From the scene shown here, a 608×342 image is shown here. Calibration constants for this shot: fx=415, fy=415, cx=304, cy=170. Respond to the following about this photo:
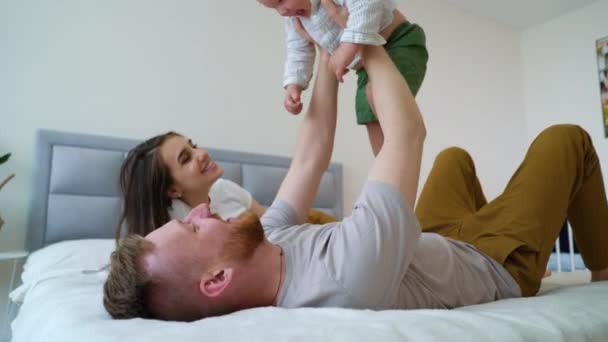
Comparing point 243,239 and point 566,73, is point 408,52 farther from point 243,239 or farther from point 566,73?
point 566,73

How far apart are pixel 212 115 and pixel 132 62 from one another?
0.53 metres

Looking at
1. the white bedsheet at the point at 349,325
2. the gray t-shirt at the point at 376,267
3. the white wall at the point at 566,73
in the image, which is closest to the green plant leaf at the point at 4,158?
the white bedsheet at the point at 349,325

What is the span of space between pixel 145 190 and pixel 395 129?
1.14 m

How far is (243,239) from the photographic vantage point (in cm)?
73

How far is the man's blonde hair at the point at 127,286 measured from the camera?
669mm

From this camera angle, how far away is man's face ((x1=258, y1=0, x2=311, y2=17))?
1062mm

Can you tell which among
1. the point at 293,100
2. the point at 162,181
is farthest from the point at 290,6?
the point at 162,181

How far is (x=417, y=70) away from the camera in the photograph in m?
1.21

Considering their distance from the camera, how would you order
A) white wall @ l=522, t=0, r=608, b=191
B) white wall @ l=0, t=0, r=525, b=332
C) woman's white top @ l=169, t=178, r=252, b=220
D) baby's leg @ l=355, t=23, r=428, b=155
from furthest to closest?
white wall @ l=522, t=0, r=608, b=191 → white wall @ l=0, t=0, r=525, b=332 → woman's white top @ l=169, t=178, r=252, b=220 → baby's leg @ l=355, t=23, r=428, b=155

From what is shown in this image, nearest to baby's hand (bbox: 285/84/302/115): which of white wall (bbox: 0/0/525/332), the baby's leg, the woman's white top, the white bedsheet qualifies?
the baby's leg

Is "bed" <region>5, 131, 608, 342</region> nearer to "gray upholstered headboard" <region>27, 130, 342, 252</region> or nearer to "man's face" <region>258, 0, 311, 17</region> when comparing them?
"gray upholstered headboard" <region>27, 130, 342, 252</region>

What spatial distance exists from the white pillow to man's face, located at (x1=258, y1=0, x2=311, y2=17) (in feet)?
2.88

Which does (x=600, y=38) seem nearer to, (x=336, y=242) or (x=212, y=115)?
(x=212, y=115)

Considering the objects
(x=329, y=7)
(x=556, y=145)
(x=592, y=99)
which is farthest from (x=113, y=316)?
(x=592, y=99)
